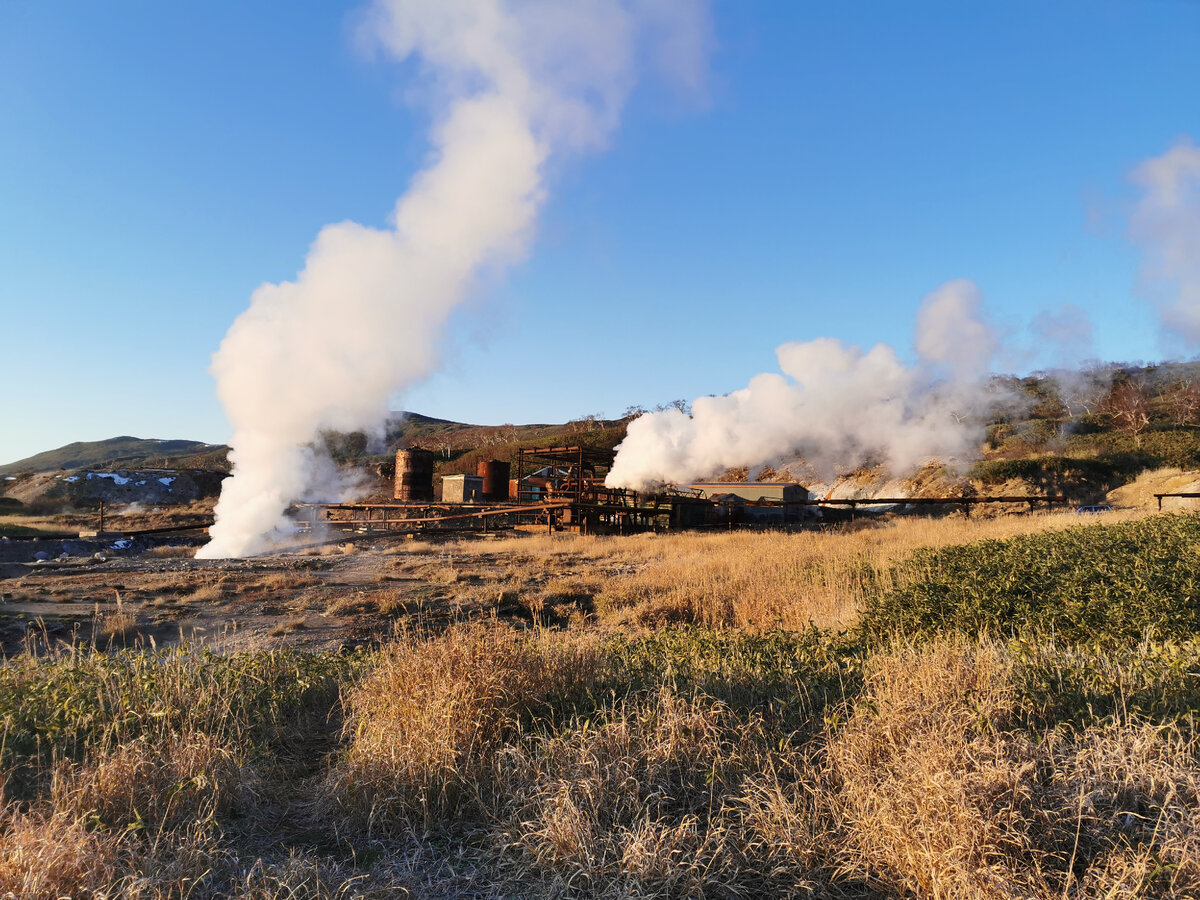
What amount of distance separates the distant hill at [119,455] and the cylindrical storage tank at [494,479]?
170 ft

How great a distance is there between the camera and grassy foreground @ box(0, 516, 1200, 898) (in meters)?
3.48

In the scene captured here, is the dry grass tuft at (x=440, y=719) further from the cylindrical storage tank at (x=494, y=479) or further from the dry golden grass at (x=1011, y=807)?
the cylindrical storage tank at (x=494, y=479)

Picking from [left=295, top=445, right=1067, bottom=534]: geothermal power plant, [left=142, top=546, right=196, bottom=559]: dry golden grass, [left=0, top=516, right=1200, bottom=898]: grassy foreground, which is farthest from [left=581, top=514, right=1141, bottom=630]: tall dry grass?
[left=142, top=546, right=196, bottom=559]: dry golden grass

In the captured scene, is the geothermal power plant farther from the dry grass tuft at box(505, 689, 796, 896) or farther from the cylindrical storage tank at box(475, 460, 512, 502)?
the dry grass tuft at box(505, 689, 796, 896)

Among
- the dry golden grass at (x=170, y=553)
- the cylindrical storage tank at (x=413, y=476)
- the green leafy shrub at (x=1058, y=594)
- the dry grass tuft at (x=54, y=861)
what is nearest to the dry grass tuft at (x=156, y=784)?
the dry grass tuft at (x=54, y=861)

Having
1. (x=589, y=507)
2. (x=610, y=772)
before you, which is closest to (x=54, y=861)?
(x=610, y=772)

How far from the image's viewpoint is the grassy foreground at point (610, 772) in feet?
11.4

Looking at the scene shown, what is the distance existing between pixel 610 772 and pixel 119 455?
129 m

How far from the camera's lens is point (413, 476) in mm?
40438

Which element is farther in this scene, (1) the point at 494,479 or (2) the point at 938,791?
(1) the point at 494,479

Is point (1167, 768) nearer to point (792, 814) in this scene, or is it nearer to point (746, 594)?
point (792, 814)

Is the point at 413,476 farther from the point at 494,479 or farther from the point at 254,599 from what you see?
the point at 254,599

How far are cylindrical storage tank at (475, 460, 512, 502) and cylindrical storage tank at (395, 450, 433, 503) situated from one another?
4626 mm

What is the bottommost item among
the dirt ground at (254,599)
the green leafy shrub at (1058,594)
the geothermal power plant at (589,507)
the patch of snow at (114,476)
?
the dirt ground at (254,599)
